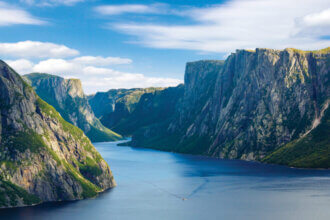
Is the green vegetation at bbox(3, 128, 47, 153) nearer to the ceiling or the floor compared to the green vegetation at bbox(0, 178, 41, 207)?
nearer to the ceiling

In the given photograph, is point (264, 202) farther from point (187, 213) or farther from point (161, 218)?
point (161, 218)

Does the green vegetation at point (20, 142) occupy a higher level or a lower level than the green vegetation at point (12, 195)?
higher

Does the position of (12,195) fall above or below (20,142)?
below

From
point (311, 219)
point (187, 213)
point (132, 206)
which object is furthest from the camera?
point (132, 206)

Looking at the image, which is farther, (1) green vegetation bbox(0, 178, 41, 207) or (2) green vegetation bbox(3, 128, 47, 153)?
(2) green vegetation bbox(3, 128, 47, 153)

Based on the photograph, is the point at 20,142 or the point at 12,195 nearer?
the point at 12,195

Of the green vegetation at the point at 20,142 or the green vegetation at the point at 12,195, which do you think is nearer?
the green vegetation at the point at 12,195

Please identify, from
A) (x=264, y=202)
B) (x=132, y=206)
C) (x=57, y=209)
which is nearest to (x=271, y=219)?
(x=264, y=202)

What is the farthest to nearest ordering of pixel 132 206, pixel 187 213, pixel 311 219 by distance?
pixel 132 206 < pixel 187 213 < pixel 311 219
